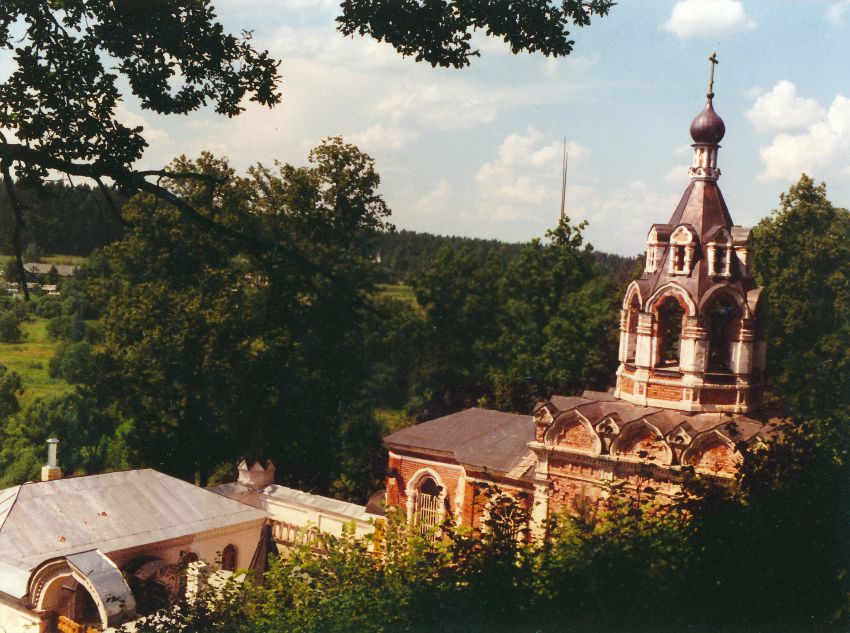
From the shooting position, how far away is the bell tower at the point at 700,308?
15266mm

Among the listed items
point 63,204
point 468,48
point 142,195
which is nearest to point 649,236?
point 468,48

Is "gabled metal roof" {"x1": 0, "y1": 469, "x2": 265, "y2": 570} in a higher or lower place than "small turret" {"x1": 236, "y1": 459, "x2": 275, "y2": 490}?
higher

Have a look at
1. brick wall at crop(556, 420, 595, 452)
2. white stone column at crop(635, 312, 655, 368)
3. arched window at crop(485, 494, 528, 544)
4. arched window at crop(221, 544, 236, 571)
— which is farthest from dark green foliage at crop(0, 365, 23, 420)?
arched window at crop(485, 494, 528, 544)

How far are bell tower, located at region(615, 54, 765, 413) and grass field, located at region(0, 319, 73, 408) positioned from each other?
22.4m

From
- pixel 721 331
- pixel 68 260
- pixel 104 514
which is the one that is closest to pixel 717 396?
pixel 721 331

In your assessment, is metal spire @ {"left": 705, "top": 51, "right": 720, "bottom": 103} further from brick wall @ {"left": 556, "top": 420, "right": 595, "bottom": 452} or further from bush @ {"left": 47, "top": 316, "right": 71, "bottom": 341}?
bush @ {"left": 47, "top": 316, "right": 71, "bottom": 341}

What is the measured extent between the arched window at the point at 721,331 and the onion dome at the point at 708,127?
11.0 ft

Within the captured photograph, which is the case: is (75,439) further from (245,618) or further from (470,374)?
(245,618)

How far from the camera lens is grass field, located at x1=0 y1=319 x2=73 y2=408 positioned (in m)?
29.9

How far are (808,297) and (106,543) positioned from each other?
75.1ft

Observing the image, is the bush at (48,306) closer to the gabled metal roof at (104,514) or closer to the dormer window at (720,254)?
the gabled metal roof at (104,514)

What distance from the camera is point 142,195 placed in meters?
25.1

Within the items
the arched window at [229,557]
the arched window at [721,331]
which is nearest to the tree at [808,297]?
the arched window at [721,331]

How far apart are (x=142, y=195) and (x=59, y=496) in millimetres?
11842
